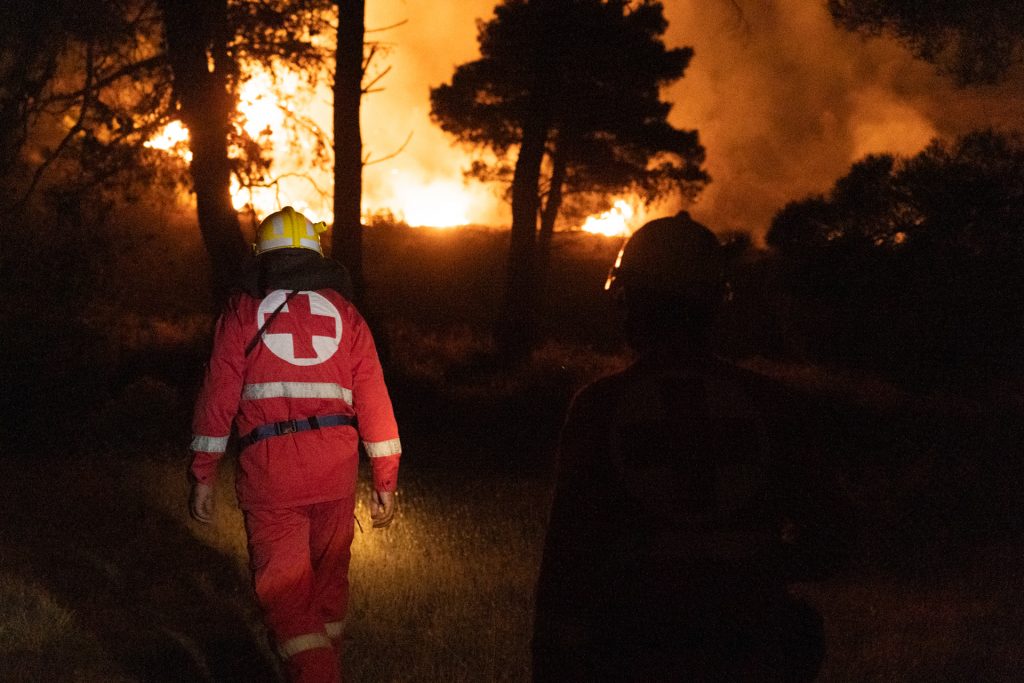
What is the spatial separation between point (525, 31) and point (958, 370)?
894 centimetres

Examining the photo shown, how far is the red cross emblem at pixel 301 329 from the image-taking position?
3293 mm

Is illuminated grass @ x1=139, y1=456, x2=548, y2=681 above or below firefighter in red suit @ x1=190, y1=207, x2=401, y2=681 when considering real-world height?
below

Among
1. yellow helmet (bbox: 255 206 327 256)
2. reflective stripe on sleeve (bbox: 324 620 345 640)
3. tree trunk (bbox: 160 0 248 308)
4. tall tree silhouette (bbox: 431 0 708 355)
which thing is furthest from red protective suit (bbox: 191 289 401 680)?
tall tree silhouette (bbox: 431 0 708 355)

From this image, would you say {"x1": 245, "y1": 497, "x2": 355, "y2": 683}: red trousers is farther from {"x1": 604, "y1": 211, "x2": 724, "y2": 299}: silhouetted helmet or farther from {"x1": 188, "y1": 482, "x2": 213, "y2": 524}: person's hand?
{"x1": 604, "y1": 211, "x2": 724, "y2": 299}: silhouetted helmet

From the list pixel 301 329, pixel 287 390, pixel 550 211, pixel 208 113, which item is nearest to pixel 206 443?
pixel 287 390

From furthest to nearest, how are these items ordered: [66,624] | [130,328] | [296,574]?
[130,328]
[66,624]
[296,574]

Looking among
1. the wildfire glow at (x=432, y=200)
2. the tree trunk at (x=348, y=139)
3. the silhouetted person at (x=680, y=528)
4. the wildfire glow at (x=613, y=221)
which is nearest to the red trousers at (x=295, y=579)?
the silhouetted person at (x=680, y=528)

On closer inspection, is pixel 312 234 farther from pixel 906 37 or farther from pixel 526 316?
pixel 526 316

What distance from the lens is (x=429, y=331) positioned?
2128 centimetres

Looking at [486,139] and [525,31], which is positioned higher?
[525,31]

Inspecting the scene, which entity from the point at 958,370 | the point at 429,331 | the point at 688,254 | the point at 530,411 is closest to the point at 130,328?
the point at 429,331

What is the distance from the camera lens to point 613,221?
101ft

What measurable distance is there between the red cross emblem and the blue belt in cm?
23

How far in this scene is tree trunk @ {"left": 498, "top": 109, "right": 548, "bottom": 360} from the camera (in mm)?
14078
